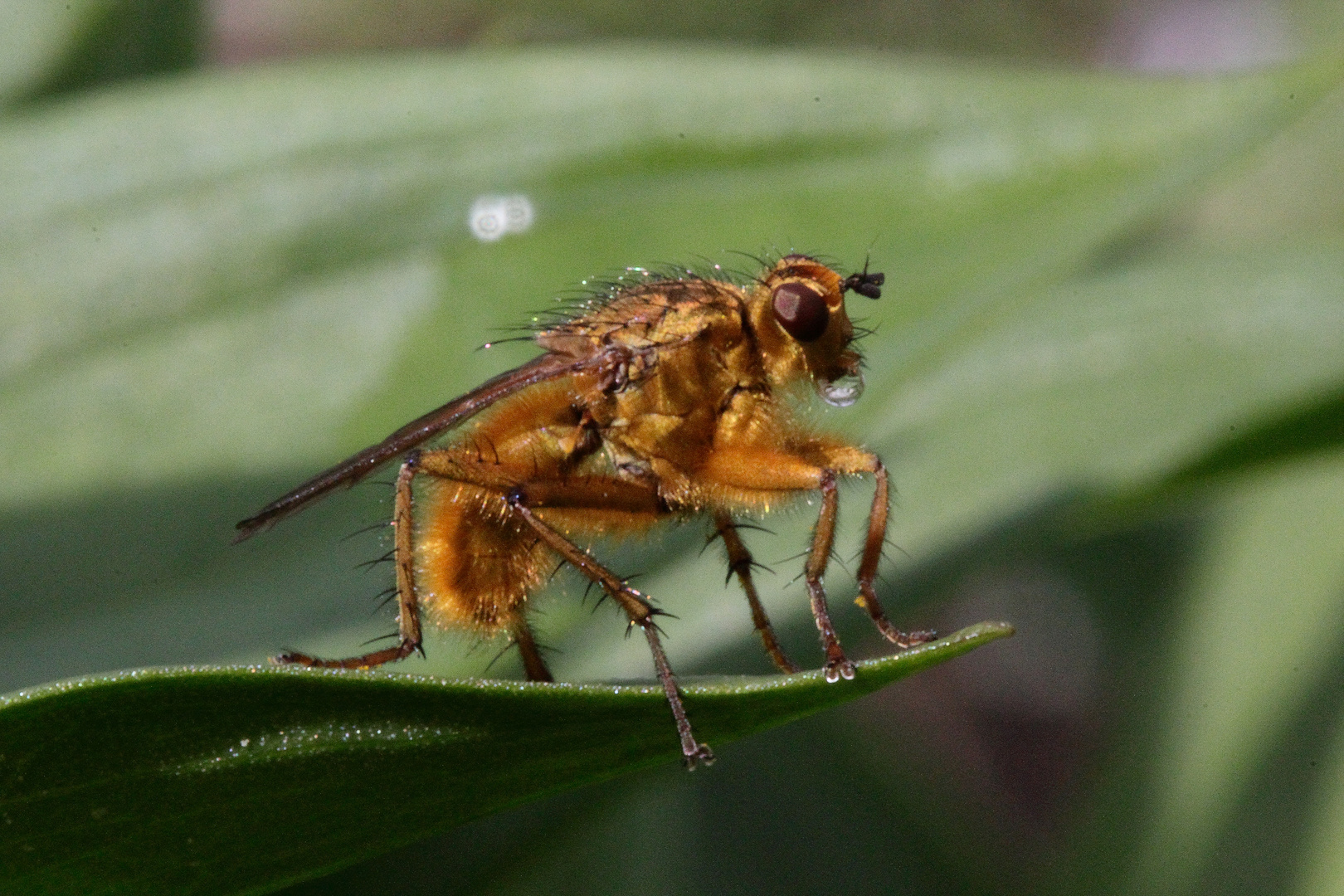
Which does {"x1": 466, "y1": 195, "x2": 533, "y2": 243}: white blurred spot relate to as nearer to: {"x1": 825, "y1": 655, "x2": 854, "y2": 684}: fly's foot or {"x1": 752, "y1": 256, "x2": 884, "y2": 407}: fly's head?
{"x1": 752, "y1": 256, "x2": 884, "y2": 407}: fly's head

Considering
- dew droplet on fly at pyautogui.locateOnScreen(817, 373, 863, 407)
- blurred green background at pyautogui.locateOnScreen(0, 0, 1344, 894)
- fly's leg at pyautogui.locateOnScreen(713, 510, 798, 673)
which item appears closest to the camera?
fly's leg at pyautogui.locateOnScreen(713, 510, 798, 673)

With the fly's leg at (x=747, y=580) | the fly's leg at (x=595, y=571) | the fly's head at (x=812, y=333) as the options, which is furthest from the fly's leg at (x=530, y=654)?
the fly's head at (x=812, y=333)

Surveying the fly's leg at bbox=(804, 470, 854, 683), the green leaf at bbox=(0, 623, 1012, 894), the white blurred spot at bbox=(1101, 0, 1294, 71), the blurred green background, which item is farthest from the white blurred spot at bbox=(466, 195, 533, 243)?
the white blurred spot at bbox=(1101, 0, 1294, 71)

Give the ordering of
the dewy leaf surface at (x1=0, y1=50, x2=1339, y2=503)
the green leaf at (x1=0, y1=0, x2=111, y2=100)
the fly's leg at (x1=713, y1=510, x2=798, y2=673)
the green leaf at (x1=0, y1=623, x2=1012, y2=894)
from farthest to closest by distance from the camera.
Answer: the green leaf at (x1=0, y1=0, x2=111, y2=100) < the dewy leaf surface at (x1=0, y1=50, x2=1339, y2=503) < the fly's leg at (x1=713, y1=510, x2=798, y2=673) < the green leaf at (x1=0, y1=623, x2=1012, y2=894)

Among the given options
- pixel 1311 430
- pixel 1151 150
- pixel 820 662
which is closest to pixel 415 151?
pixel 820 662

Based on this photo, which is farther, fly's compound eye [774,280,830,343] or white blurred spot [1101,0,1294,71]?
white blurred spot [1101,0,1294,71]

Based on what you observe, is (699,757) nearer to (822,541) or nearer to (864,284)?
(822,541)

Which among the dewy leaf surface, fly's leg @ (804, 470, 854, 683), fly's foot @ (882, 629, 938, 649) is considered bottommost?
fly's foot @ (882, 629, 938, 649)
